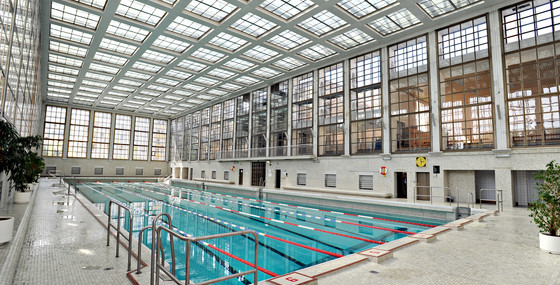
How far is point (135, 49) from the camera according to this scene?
19.0 metres

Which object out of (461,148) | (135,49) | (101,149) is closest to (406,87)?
(461,148)

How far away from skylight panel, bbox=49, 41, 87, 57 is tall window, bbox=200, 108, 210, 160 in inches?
637

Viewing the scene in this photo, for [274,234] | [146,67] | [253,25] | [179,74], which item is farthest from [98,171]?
[274,234]

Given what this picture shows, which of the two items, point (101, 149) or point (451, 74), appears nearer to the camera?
point (451, 74)

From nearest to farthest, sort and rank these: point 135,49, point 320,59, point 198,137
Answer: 1. point 135,49
2. point 320,59
3. point 198,137

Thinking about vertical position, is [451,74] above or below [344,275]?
above

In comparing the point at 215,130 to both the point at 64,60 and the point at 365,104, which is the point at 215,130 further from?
the point at 365,104

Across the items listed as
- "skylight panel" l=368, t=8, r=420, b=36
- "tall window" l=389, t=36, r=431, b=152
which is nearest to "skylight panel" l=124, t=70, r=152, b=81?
"skylight panel" l=368, t=8, r=420, b=36

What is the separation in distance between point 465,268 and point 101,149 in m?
41.7

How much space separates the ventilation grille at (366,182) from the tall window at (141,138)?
32988 mm

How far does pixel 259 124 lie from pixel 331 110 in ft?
28.5

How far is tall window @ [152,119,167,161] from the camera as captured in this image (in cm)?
4109

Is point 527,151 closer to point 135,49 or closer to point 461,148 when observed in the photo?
point 461,148

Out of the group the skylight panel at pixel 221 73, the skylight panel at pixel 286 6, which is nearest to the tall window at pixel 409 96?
the skylight panel at pixel 286 6
